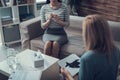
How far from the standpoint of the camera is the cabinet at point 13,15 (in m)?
3.63

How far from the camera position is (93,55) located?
143 cm

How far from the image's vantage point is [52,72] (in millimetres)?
2283

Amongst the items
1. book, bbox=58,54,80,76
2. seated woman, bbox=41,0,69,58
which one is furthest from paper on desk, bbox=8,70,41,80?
seated woman, bbox=41,0,69,58

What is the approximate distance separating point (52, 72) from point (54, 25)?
2.98ft

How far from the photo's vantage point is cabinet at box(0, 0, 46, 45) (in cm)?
363

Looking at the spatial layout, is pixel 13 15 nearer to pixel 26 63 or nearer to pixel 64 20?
pixel 64 20

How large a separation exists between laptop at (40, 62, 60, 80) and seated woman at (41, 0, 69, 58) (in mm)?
544

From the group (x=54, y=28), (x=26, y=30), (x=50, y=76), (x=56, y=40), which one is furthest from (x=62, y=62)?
(x=26, y=30)

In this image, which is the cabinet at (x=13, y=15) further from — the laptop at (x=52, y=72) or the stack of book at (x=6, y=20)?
the laptop at (x=52, y=72)

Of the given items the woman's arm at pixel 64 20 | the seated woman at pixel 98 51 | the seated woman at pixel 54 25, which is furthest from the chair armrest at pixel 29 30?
the seated woman at pixel 98 51

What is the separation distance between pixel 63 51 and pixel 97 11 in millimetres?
1613

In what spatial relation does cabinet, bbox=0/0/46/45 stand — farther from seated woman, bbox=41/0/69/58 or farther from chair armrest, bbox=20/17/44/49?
seated woman, bbox=41/0/69/58

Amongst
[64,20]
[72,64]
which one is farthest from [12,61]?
[64,20]

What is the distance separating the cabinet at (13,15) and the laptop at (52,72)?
1684 mm
